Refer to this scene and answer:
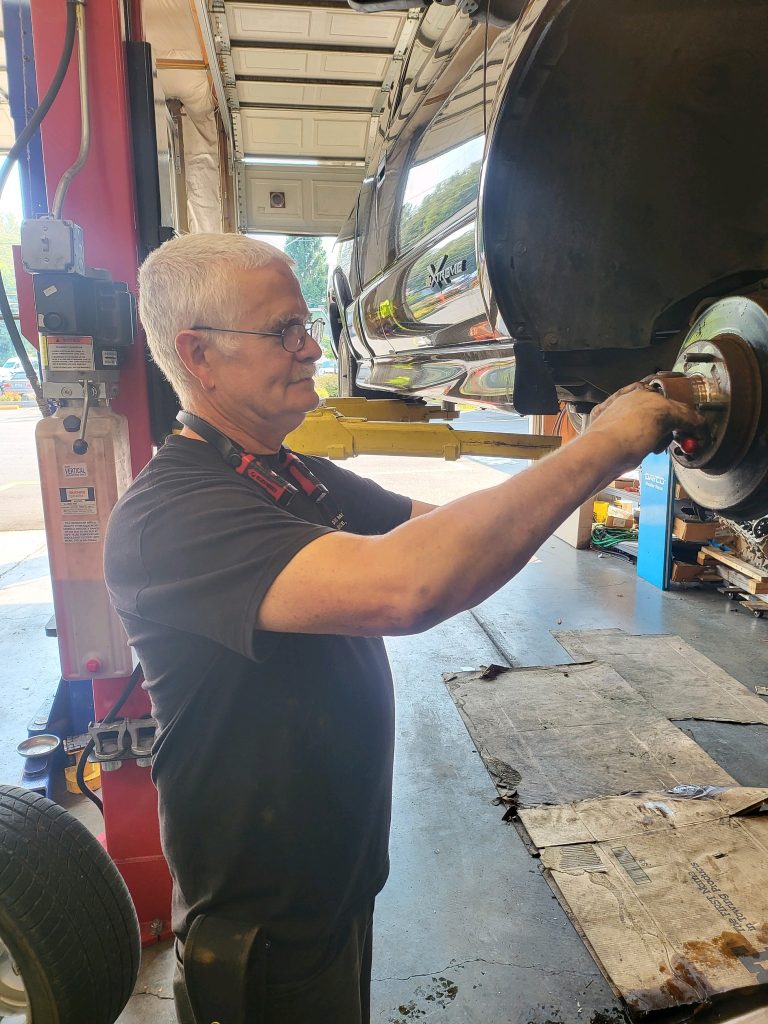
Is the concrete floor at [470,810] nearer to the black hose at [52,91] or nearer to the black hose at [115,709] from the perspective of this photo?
the black hose at [115,709]

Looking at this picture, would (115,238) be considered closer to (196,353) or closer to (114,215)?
(114,215)

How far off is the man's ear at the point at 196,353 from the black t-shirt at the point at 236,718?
0.09 metres

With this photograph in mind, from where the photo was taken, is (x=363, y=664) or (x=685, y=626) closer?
(x=363, y=664)

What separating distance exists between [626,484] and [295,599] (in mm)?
5863

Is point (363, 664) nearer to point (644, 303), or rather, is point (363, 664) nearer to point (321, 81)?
point (644, 303)

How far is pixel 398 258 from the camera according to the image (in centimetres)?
226

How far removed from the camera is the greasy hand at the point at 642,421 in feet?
2.89

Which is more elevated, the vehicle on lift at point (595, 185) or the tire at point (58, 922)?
the vehicle on lift at point (595, 185)

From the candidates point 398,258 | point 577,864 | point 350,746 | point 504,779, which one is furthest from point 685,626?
point 350,746

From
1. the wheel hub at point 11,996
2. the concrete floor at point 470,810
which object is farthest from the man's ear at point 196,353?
the concrete floor at point 470,810

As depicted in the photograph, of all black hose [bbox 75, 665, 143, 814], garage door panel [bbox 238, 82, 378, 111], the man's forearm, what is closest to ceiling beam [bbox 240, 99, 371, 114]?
garage door panel [bbox 238, 82, 378, 111]

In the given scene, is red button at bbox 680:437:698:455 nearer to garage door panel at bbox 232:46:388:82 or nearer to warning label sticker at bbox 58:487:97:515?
warning label sticker at bbox 58:487:97:515

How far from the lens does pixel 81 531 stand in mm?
1817

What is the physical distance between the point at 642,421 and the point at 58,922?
1.50m
